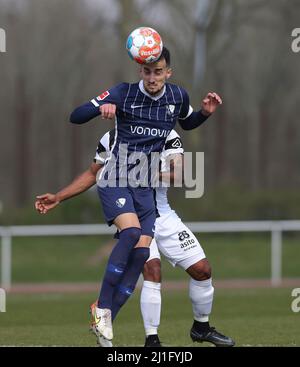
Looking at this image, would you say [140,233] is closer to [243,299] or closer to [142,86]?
[142,86]

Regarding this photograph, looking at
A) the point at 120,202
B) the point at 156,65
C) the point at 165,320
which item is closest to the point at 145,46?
the point at 156,65

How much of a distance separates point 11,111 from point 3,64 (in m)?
2.78

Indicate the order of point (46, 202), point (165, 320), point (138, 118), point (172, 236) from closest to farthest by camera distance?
point (138, 118)
point (46, 202)
point (172, 236)
point (165, 320)

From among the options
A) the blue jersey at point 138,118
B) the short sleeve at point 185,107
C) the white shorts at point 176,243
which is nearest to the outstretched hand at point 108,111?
the blue jersey at point 138,118

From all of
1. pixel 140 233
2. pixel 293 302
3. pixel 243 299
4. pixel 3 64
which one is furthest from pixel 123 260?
pixel 3 64

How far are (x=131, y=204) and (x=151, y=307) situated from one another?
0.93 m

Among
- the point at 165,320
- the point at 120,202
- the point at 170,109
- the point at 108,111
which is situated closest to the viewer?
the point at 108,111

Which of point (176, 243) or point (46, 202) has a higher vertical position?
point (46, 202)

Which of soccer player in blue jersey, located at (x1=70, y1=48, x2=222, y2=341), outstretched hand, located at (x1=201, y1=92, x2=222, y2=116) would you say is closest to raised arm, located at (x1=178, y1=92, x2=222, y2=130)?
outstretched hand, located at (x1=201, y1=92, x2=222, y2=116)

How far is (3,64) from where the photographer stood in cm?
3353

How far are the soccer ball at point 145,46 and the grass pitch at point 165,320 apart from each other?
2.48 metres

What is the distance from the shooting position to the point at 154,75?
26.9 feet

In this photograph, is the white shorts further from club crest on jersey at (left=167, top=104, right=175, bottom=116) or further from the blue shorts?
club crest on jersey at (left=167, top=104, right=175, bottom=116)

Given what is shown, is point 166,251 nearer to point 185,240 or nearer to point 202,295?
point 185,240
